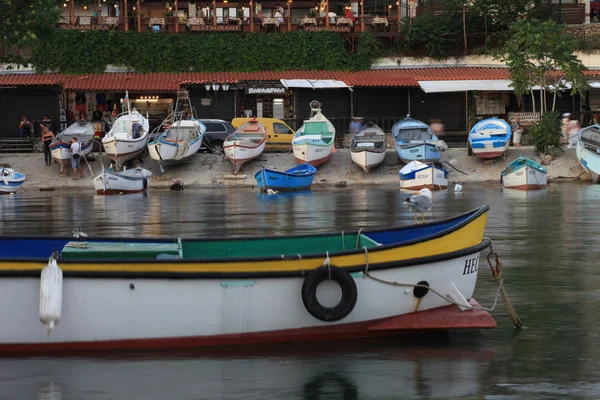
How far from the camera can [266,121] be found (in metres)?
47.8

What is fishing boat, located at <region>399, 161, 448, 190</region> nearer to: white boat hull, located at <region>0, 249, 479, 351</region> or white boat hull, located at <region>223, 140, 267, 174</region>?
white boat hull, located at <region>223, 140, 267, 174</region>

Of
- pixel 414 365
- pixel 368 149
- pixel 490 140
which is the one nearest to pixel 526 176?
pixel 490 140

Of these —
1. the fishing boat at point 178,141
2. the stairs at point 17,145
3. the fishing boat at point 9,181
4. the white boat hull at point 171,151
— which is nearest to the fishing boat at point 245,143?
the fishing boat at point 178,141

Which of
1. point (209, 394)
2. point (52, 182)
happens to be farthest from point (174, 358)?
point (52, 182)

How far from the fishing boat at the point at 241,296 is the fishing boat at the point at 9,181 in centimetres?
2892

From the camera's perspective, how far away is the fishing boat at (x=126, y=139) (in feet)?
143

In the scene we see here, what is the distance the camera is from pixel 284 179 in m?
40.4

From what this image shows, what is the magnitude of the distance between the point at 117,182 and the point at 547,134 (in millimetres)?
17613

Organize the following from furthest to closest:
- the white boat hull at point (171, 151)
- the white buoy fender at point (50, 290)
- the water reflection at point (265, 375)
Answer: the white boat hull at point (171, 151) → the white buoy fender at point (50, 290) → the water reflection at point (265, 375)

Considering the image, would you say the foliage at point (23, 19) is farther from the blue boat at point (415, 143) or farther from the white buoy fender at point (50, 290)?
the white buoy fender at point (50, 290)

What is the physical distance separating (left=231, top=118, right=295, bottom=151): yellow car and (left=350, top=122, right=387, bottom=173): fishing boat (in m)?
3.54

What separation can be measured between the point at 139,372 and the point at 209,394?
119 centimetres

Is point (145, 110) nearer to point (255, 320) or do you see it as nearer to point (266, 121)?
point (266, 121)

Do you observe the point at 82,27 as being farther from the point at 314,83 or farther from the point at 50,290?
the point at 50,290
